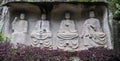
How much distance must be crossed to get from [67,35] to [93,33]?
761 millimetres

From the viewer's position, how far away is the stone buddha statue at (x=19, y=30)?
774cm

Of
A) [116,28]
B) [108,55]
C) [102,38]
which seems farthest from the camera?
[116,28]

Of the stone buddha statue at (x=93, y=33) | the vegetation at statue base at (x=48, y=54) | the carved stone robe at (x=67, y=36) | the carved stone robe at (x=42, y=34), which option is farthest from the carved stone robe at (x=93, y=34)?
the carved stone robe at (x=42, y=34)

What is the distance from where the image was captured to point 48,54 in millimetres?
6926

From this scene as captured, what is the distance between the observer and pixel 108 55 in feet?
22.5

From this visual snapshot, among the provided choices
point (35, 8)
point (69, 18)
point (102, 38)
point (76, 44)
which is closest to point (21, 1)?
point (35, 8)

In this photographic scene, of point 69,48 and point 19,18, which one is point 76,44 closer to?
point 69,48

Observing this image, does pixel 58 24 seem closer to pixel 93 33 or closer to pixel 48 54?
pixel 93 33

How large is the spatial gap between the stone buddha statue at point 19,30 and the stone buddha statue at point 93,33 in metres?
1.77

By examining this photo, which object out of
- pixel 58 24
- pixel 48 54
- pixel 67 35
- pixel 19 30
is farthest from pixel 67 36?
pixel 19 30

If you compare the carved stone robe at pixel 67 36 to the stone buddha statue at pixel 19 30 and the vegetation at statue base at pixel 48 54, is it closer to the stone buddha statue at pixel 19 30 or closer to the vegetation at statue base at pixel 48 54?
the vegetation at statue base at pixel 48 54

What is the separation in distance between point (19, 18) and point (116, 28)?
3030mm

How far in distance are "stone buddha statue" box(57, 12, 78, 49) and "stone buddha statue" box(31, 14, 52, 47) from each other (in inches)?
13.0

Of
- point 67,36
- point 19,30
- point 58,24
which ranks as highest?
point 58,24
